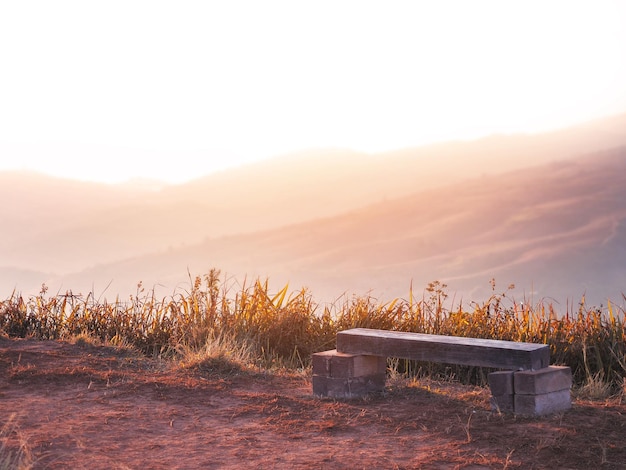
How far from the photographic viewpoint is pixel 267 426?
5113 mm

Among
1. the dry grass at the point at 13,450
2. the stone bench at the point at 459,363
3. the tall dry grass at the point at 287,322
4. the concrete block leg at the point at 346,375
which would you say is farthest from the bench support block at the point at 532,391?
the dry grass at the point at 13,450

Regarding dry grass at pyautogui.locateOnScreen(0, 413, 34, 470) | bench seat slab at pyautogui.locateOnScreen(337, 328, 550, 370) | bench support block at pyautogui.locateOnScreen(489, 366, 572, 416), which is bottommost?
dry grass at pyautogui.locateOnScreen(0, 413, 34, 470)

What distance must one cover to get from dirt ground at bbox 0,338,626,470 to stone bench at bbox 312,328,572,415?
0.41 ft

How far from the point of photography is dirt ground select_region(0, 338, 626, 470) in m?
4.39

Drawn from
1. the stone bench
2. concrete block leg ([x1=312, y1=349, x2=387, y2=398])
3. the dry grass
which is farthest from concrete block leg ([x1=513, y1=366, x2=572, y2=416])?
the dry grass

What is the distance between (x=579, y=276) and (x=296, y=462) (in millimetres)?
149728

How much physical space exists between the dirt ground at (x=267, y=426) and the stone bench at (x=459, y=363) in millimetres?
124

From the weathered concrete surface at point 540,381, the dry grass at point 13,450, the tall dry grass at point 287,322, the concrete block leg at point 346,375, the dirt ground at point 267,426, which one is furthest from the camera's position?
the tall dry grass at point 287,322

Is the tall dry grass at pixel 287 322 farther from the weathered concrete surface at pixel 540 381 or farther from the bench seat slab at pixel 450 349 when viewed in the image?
the weathered concrete surface at pixel 540 381

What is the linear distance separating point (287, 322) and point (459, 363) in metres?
3.56

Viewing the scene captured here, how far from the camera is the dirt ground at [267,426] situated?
14.4 ft

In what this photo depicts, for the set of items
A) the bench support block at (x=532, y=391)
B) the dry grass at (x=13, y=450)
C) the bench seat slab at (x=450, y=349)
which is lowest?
the dry grass at (x=13, y=450)

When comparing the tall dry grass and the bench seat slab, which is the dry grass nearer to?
the bench seat slab

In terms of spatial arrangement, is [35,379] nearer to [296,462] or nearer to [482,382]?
[296,462]
